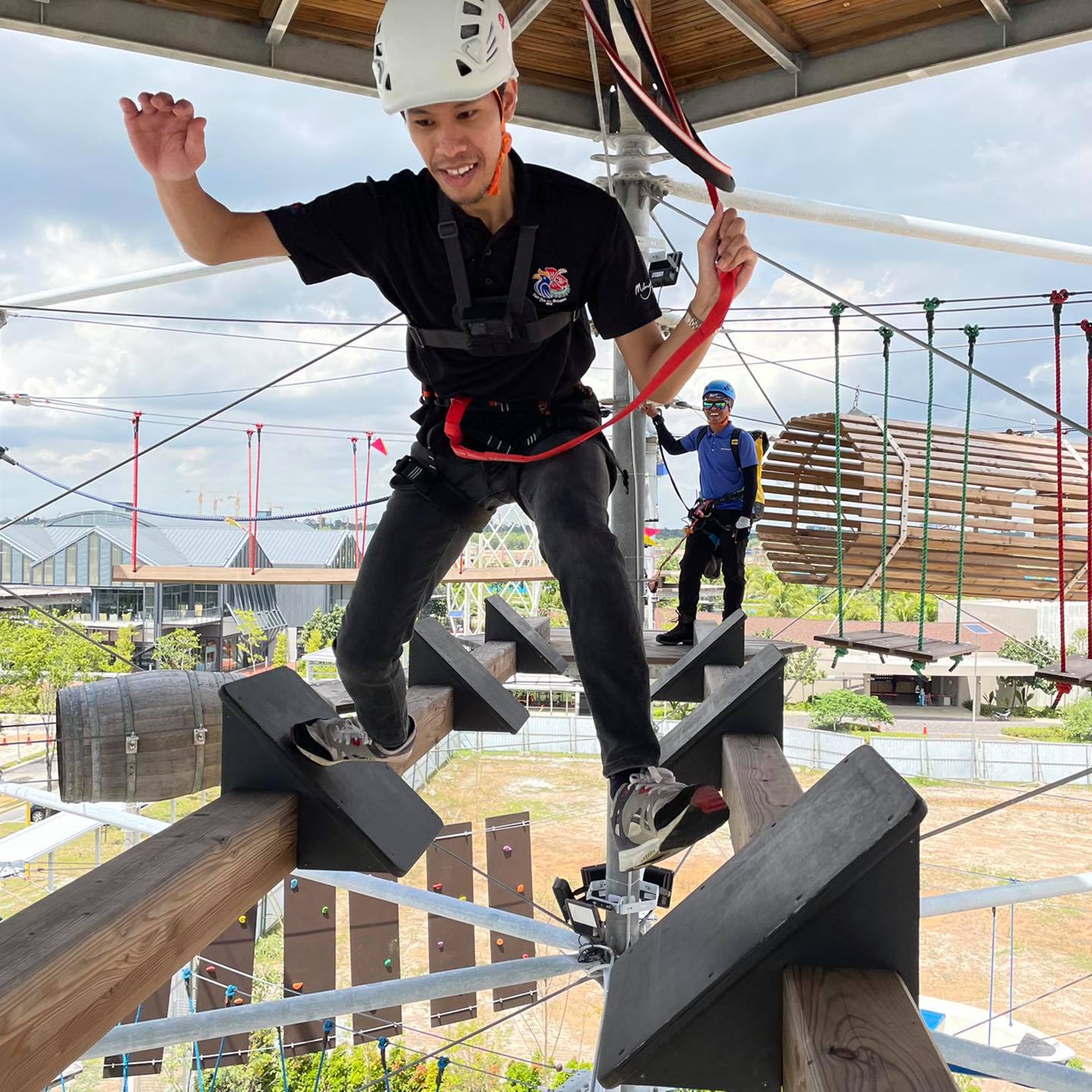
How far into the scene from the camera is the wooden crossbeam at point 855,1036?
0.69 m

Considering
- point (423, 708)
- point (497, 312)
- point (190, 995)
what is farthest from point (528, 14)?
point (190, 995)

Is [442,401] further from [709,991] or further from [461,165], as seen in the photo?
[709,991]

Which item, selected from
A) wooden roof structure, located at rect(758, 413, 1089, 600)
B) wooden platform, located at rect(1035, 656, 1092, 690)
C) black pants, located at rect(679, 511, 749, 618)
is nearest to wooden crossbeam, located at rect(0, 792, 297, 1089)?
black pants, located at rect(679, 511, 749, 618)

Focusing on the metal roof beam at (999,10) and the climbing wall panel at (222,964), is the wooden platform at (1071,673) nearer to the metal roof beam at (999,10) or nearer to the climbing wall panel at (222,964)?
the metal roof beam at (999,10)

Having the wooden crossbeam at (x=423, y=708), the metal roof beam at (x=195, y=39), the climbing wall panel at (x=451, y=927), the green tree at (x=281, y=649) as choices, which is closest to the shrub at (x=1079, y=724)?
the climbing wall panel at (x=451, y=927)

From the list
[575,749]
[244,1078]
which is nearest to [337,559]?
[575,749]

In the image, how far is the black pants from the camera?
183 inches

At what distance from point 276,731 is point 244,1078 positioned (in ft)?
39.8

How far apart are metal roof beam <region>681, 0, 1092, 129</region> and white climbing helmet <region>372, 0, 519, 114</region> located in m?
2.52

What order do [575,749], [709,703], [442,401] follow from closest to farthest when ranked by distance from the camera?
1. [442,401]
2. [709,703]
3. [575,749]

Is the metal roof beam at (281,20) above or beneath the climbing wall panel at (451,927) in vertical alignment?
above

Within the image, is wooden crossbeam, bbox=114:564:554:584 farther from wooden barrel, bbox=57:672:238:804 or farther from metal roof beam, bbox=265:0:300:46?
metal roof beam, bbox=265:0:300:46

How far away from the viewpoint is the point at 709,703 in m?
2.04

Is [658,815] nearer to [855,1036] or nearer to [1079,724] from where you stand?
[855,1036]
